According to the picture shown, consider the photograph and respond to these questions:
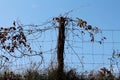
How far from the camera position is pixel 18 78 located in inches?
330

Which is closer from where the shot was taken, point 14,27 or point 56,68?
point 56,68

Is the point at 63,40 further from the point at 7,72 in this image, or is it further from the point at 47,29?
the point at 7,72

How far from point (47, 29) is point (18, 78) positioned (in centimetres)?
143

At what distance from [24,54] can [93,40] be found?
1809mm

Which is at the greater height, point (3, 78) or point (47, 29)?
point (47, 29)

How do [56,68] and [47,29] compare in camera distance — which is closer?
[56,68]

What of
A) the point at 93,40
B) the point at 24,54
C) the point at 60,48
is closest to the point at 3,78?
the point at 24,54

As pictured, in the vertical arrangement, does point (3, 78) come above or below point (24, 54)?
below

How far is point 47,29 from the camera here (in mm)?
8703

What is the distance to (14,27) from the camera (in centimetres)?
886

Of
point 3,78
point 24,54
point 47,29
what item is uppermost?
point 47,29

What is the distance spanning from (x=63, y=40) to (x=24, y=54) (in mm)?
1118

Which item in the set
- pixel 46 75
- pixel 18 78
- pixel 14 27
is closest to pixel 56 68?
pixel 46 75

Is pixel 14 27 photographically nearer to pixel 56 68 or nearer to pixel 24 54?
pixel 24 54
